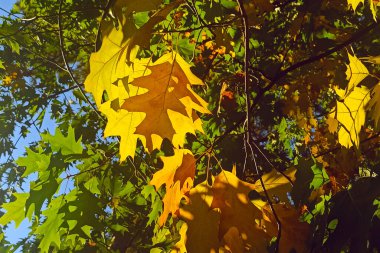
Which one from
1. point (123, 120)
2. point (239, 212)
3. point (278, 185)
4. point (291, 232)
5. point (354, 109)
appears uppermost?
point (123, 120)

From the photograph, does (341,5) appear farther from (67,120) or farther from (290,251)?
(67,120)

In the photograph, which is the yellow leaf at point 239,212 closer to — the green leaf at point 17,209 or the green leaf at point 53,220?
the green leaf at point 53,220

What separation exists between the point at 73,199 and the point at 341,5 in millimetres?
3766

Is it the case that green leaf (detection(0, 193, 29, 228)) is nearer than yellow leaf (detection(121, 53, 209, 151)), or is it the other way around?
yellow leaf (detection(121, 53, 209, 151))

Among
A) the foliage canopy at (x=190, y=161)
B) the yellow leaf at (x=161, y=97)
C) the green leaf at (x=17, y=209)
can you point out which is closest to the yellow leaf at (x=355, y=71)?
the foliage canopy at (x=190, y=161)

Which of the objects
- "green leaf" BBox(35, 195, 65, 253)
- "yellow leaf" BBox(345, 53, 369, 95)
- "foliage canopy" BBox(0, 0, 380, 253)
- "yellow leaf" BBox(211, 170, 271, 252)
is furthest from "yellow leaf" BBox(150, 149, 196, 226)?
"yellow leaf" BBox(345, 53, 369, 95)

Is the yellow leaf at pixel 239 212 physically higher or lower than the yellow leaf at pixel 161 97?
lower

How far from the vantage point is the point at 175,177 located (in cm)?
180

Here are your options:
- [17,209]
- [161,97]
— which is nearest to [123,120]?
[161,97]

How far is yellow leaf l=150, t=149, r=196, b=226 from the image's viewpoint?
1.79 m

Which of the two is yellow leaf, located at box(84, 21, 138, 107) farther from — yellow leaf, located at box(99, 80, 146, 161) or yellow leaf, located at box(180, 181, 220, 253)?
yellow leaf, located at box(180, 181, 220, 253)

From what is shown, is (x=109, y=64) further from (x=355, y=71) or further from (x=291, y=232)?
(x=355, y=71)

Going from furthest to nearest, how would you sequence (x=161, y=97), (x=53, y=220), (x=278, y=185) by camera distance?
(x=53, y=220) → (x=278, y=185) → (x=161, y=97)

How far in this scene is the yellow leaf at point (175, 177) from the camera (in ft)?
5.87
